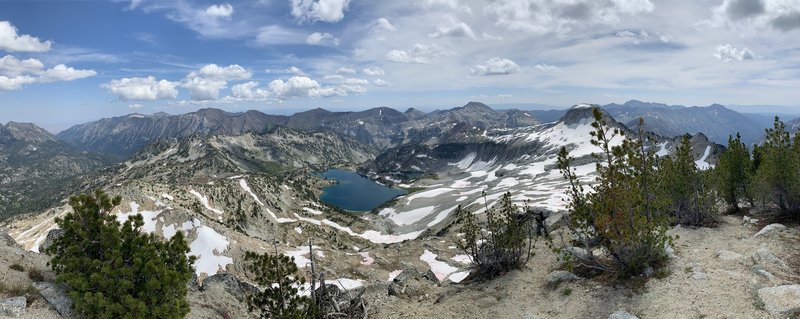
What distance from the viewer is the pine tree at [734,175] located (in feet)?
128

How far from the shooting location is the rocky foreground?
17453mm

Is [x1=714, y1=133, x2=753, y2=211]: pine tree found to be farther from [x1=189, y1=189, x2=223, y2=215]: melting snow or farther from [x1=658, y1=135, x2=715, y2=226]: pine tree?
[x1=189, y1=189, x2=223, y2=215]: melting snow

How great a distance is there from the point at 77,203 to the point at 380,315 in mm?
17803

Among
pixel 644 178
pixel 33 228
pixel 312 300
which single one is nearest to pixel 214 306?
pixel 312 300

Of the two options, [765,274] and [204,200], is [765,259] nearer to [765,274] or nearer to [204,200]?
[765,274]

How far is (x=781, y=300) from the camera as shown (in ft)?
55.5

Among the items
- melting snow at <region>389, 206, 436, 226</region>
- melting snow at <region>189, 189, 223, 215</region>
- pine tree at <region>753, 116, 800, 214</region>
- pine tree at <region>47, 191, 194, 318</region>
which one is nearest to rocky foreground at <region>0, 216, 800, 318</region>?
pine tree at <region>47, 191, 194, 318</region>

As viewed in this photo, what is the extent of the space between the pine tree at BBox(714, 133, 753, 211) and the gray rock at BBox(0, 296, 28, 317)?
51.0m

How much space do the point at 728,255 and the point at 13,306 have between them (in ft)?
117

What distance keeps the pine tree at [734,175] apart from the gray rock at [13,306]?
51.0 m

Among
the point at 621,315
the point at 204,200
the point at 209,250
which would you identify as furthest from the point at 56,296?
the point at 204,200

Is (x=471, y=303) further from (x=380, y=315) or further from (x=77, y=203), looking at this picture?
(x=77, y=203)

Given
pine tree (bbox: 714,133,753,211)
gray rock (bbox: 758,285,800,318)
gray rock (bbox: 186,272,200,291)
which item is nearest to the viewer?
gray rock (bbox: 758,285,800,318)

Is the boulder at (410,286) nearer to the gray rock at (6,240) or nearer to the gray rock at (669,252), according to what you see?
the gray rock at (669,252)
